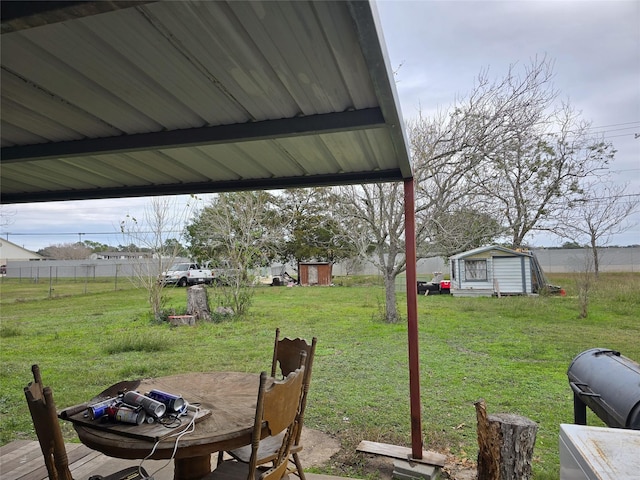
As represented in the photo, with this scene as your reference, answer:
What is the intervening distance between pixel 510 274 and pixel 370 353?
7.00 m

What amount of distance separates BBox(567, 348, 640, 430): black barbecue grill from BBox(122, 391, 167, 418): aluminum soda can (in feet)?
7.29

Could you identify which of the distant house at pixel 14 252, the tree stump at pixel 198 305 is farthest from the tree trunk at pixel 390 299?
the distant house at pixel 14 252

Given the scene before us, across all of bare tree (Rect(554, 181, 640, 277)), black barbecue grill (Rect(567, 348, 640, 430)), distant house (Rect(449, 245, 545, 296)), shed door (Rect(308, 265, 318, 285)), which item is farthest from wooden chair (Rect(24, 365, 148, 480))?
shed door (Rect(308, 265, 318, 285))

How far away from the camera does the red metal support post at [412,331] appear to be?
8.17 feet

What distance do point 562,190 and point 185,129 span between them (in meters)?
11.4

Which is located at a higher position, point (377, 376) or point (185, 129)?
point (185, 129)

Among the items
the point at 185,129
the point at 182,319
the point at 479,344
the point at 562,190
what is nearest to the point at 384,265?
the point at 479,344

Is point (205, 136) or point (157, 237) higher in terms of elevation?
point (157, 237)

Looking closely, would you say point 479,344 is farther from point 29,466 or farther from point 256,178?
point 29,466

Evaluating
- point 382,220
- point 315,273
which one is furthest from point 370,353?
point 315,273

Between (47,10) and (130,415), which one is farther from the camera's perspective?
(130,415)

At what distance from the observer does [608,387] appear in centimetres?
229

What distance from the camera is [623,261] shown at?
10312 mm

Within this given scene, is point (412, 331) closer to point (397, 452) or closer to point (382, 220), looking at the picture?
point (397, 452)
